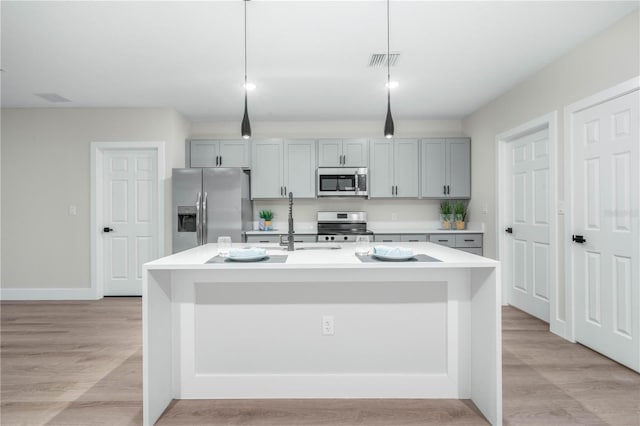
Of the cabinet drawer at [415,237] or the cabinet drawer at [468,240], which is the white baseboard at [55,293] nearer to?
the cabinet drawer at [415,237]

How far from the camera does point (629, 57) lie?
101 inches

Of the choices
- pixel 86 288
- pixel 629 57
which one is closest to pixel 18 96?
pixel 86 288

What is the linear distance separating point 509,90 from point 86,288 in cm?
566

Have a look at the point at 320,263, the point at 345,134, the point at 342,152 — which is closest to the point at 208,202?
the point at 342,152

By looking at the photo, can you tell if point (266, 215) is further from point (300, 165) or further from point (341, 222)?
point (341, 222)

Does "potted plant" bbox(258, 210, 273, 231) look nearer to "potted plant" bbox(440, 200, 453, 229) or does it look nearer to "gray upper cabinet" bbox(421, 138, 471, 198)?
"gray upper cabinet" bbox(421, 138, 471, 198)

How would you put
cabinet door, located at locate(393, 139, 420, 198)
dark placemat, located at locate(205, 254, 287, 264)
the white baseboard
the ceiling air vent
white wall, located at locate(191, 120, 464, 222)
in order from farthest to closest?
1. white wall, located at locate(191, 120, 464, 222)
2. cabinet door, located at locate(393, 139, 420, 198)
3. the white baseboard
4. the ceiling air vent
5. dark placemat, located at locate(205, 254, 287, 264)

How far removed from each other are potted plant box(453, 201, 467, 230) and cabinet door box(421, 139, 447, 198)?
30 cm

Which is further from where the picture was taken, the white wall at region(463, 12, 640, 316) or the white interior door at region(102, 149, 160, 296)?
the white interior door at region(102, 149, 160, 296)

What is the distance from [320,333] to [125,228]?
3.74 metres

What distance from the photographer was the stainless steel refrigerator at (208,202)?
15.3 feet

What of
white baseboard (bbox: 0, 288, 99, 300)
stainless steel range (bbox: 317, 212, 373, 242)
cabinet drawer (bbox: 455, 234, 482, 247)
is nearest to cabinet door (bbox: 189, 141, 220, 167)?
stainless steel range (bbox: 317, 212, 373, 242)

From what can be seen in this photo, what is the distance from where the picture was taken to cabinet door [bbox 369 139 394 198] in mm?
5250

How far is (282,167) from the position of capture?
5.22 meters
